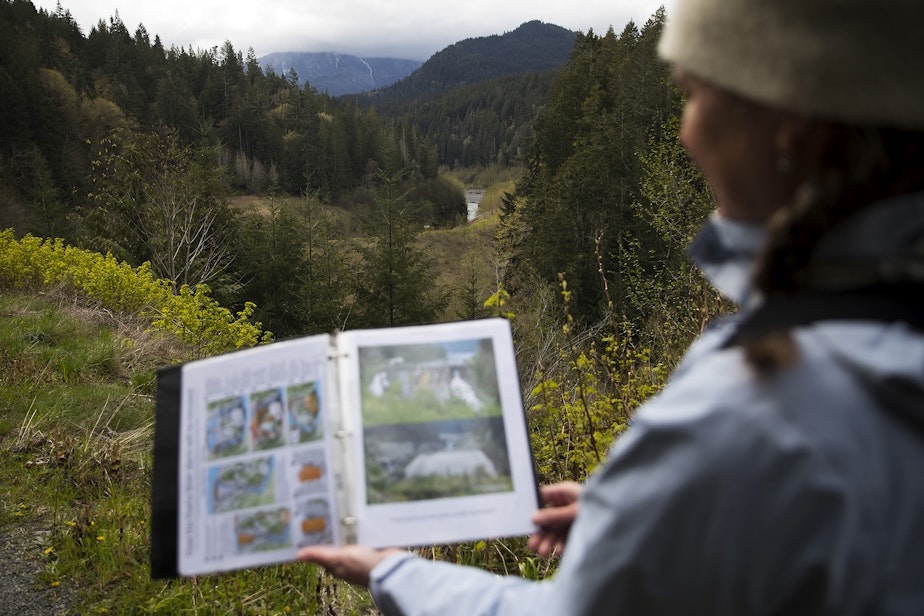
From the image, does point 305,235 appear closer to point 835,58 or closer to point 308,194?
point 308,194

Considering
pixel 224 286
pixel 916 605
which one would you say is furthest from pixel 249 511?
pixel 224 286

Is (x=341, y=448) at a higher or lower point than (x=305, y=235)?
higher

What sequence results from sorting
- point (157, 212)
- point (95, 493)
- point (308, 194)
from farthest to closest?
point (308, 194), point (157, 212), point (95, 493)

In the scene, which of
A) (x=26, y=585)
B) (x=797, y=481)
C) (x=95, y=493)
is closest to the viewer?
(x=797, y=481)

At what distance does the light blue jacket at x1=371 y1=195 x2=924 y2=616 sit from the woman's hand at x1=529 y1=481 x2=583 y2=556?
1.94 feet

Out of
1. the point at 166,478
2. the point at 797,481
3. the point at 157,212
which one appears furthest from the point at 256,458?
the point at 157,212

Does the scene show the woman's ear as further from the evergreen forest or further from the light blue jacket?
the evergreen forest

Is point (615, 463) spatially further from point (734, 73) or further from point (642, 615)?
point (734, 73)

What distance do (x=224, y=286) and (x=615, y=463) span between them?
23031 mm

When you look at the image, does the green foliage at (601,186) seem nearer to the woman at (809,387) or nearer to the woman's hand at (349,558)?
the woman's hand at (349,558)

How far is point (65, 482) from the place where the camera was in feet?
13.1

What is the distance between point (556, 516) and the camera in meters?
1.31

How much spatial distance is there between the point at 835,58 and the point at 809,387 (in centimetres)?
34

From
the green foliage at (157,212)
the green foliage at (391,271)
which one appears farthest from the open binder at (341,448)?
the green foliage at (391,271)
